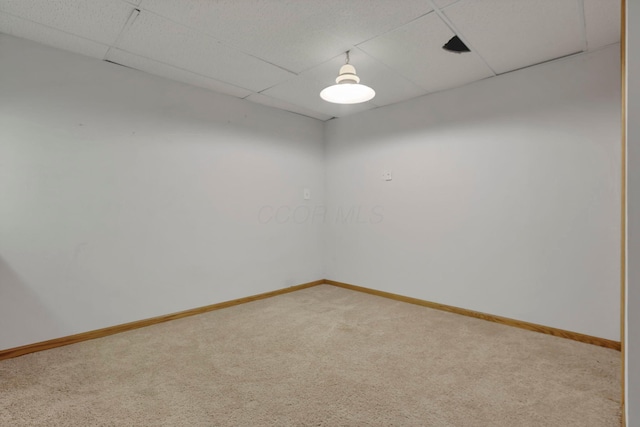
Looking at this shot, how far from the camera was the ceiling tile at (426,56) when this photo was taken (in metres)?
2.15

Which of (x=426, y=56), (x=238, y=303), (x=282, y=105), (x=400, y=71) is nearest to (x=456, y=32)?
(x=426, y=56)

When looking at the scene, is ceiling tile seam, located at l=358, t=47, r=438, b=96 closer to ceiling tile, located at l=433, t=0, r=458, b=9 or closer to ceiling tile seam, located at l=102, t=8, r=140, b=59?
ceiling tile, located at l=433, t=0, r=458, b=9

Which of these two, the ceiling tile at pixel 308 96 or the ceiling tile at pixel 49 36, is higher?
the ceiling tile at pixel 49 36

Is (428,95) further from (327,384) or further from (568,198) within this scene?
(327,384)

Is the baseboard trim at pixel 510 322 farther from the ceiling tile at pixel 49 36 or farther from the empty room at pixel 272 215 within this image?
the ceiling tile at pixel 49 36

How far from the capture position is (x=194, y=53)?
247 centimetres

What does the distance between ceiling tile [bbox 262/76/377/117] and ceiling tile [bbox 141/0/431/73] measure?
0.65m

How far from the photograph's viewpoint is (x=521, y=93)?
2.76 meters

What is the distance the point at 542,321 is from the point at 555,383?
3.06ft

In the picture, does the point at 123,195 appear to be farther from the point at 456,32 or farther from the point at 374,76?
the point at 456,32

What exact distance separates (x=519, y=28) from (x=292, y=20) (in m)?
1.55

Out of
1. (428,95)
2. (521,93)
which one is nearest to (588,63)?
(521,93)

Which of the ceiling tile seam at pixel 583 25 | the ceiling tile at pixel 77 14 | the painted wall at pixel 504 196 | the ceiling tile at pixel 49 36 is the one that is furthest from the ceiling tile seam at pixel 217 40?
the ceiling tile seam at pixel 583 25

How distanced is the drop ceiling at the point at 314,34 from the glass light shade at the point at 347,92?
0.32m
